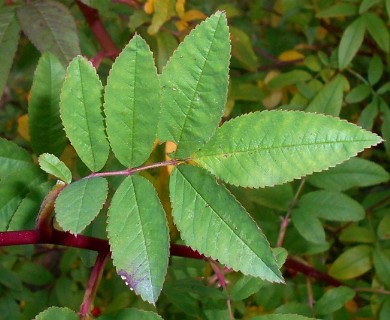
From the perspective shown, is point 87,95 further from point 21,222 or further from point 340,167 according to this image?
point 340,167

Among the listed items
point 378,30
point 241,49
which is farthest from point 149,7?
point 378,30

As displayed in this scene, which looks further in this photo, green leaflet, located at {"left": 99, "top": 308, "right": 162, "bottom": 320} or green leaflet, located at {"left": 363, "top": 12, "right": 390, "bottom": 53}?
green leaflet, located at {"left": 363, "top": 12, "right": 390, "bottom": 53}

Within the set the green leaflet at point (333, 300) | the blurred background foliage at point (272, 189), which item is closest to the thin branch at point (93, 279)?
the blurred background foliage at point (272, 189)

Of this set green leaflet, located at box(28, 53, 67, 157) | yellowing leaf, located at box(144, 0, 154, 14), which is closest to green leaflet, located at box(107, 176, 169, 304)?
green leaflet, located at box(28, 53, 67, 157)

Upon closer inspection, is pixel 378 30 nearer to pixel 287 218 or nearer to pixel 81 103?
pixel 287 218

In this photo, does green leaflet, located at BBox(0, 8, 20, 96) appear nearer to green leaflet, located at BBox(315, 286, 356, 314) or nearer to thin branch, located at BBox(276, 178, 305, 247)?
thin branch, located at BBox(276, 178, 305, 247)

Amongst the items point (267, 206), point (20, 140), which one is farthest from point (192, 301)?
point (20, 140)
